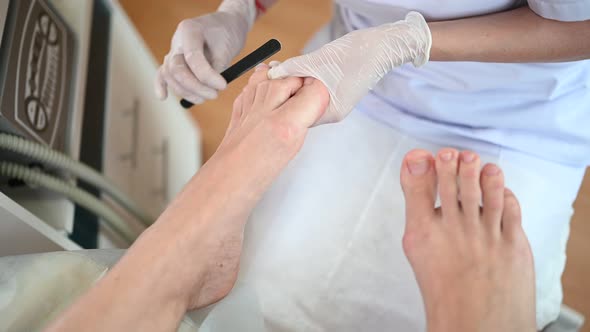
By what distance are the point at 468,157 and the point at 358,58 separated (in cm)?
25

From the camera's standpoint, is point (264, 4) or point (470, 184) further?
point (264, 4)

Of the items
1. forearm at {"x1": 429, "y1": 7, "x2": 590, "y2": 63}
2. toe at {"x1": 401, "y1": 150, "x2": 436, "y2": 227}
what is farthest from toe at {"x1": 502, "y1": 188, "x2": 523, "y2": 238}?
forearm at {"x1": 429, "y1": 7, "x2": 590, "y2": 63}

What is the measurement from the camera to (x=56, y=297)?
0.54 meters

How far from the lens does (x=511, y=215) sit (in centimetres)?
70

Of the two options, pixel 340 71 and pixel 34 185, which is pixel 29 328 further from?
pixel 340 71

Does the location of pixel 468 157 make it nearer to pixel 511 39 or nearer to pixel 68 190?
pixel 511 39

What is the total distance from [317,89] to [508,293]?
41 centimetres

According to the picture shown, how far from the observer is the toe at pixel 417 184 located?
0.70m

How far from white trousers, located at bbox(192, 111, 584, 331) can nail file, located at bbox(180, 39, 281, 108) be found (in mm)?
182

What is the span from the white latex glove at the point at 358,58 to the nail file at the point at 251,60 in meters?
0.02

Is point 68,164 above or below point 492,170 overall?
above

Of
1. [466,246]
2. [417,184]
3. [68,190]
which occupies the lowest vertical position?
[466,246]

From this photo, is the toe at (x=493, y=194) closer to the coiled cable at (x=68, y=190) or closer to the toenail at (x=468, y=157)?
the toenail at (x=468, y=157)

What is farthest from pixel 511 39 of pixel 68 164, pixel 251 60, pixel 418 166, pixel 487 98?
pixel 68 164
